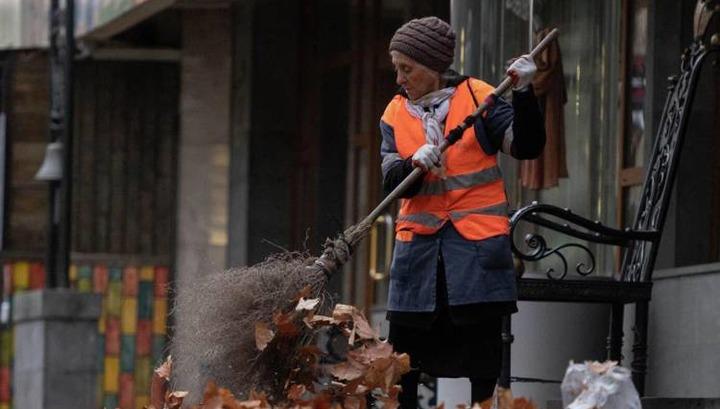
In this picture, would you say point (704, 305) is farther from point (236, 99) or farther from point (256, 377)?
point (236, 99)

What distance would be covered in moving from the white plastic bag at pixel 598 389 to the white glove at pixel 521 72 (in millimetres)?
1581

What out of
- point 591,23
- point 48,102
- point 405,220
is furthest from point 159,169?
point 405,220

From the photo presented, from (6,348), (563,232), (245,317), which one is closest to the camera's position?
(245,317)

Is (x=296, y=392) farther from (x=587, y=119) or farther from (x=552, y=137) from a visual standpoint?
(x=587, y=119)

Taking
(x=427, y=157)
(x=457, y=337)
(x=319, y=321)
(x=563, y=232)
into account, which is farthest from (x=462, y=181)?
(x=563, y=232)

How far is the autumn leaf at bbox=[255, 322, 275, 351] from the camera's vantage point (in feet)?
21.7

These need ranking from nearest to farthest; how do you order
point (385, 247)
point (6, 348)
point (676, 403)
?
point (676, 403) < point (385, 247) < point (6, 348)

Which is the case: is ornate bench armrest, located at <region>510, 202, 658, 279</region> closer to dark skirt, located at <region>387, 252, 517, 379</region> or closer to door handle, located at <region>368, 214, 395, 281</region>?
dark skirt, located at <region>387, 252, 517, 379</region>

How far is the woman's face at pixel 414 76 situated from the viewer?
729 centimetres

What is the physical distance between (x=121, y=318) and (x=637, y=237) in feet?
39.6

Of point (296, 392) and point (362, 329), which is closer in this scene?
point (296, 392)

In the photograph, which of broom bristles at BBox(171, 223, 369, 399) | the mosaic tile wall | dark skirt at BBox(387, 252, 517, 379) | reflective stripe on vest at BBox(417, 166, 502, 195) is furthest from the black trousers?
the mosaic tile wall

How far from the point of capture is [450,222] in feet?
23.9

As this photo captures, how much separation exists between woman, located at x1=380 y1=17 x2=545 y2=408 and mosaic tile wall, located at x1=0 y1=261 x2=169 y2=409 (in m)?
13.9
